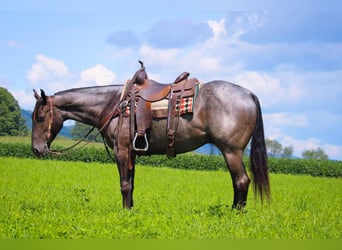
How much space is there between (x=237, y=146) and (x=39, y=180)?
912cm

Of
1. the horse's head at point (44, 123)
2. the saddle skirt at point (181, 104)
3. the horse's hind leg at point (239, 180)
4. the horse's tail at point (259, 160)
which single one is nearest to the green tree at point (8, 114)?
the horse's head at point (44, 123)

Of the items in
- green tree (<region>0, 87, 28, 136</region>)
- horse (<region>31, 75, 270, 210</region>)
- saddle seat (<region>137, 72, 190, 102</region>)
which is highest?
green tree (<region>0, 87, 28, 136</region>)

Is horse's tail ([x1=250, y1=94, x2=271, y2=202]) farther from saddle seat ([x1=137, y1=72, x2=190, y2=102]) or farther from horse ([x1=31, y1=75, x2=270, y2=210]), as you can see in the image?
saddle seat ([x1=137, y1=72, x2=190, y2=102])

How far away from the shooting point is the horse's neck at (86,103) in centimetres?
855

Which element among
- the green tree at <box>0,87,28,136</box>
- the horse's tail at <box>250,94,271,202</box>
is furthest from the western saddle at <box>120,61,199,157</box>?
the green tree at <box>0,87,28,136</box>

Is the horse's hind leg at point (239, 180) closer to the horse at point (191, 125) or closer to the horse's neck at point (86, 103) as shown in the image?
the horse at point (191, 125)

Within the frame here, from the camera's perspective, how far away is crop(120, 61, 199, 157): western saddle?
26.2 ft

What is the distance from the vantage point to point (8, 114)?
2686 centimetres

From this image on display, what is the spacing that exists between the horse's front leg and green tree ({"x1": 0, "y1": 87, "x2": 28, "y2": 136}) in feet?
59.1

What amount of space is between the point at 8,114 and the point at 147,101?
20.9 metres

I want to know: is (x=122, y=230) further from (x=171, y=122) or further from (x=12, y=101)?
(x=12, y=101)

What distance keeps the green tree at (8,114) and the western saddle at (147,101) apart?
17.8 m

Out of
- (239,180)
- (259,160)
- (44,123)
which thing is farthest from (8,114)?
(239,180)

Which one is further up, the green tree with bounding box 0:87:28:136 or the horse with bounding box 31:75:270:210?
the green tree with bounding box 0:87:28:136
